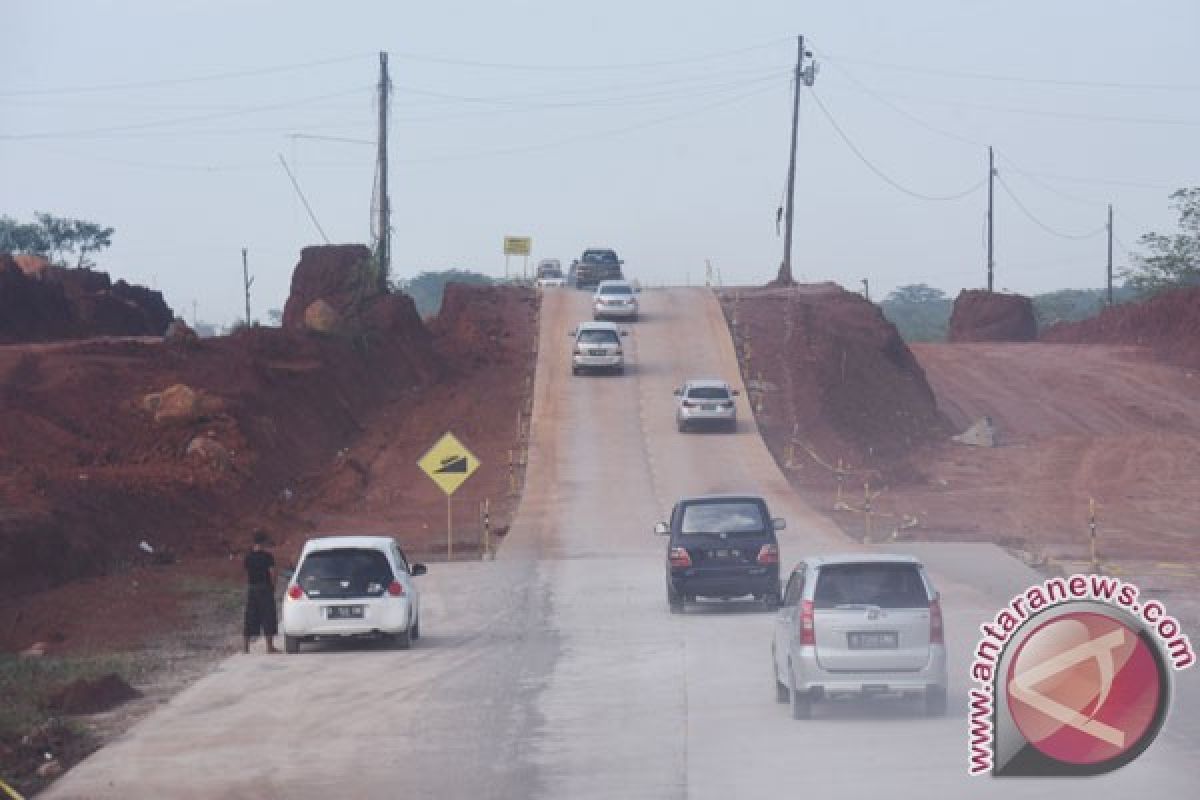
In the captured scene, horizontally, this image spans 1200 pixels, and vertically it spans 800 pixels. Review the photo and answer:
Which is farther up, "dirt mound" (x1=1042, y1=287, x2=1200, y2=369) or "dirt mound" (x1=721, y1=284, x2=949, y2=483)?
"dirt mound" (x1=1042, y1=287, x2=1200, y2=369)

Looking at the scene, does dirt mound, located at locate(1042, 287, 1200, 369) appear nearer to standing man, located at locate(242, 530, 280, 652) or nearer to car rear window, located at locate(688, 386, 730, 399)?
car rear window, located at locate(688, 386, 730, 399)

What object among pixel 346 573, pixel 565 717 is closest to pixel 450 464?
pixel 346 573

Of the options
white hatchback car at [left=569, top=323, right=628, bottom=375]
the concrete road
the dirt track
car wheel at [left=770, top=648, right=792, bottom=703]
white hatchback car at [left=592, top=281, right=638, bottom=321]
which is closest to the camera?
the concrete road

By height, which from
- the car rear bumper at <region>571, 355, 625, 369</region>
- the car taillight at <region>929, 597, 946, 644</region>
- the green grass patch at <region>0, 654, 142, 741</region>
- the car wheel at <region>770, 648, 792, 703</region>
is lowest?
the green grass patch at <region>0, 654, 142, 741</region>

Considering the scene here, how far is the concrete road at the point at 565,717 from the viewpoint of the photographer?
1598cm

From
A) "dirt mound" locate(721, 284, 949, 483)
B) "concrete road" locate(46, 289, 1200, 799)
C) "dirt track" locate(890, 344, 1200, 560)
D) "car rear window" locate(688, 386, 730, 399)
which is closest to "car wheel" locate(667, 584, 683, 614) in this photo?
"concrete road" locate(46, 289, 1200, 799)

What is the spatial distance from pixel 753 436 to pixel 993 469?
25.9 ft

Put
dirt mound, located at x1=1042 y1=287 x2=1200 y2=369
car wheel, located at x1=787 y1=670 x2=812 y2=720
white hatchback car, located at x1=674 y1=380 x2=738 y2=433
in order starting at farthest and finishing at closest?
dirt mound, located at x1=1042 y1=287 x2=1200 y2=369 < white hatchback car, located at x1=674 y1=380 x2=738 y2=433 < car wheel, located at x1=787 y1=670 x2=812 y2=720

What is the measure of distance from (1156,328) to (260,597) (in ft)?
240

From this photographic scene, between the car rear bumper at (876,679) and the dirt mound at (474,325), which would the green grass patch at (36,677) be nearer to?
the car rear bumper at (876,679)

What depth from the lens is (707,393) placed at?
58.6 meters

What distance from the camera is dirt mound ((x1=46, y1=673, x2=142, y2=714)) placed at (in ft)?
71.8

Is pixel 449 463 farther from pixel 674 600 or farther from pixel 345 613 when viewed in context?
pixel 345 613

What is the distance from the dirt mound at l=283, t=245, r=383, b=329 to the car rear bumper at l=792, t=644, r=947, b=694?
54628 millimetres
